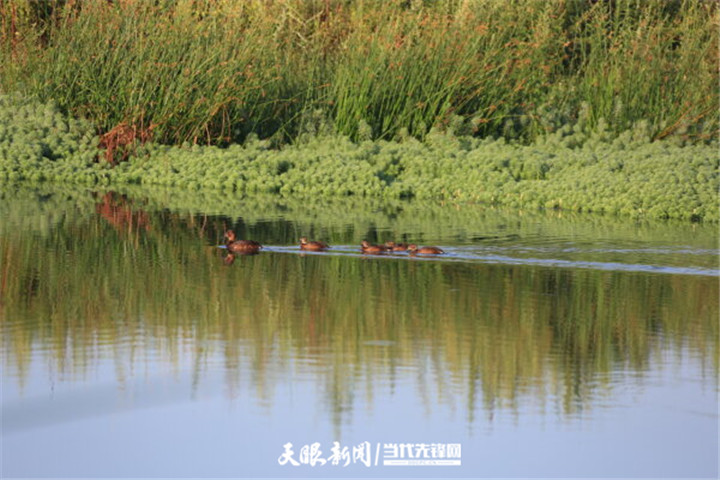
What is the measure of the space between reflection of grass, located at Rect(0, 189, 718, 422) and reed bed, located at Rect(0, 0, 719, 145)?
22.0ft

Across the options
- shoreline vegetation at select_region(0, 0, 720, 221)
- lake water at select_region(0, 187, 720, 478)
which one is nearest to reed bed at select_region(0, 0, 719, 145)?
shoreline vegetation at select_region(0, 0, 720, 221)

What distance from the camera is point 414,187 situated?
17.0m

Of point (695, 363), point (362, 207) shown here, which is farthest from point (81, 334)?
point (362, 207)

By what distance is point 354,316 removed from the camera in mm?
9133

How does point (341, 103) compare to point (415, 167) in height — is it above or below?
above

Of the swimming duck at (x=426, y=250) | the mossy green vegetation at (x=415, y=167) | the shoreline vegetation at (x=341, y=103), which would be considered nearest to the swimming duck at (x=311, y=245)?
the swimming duck at (x=426, y=250)

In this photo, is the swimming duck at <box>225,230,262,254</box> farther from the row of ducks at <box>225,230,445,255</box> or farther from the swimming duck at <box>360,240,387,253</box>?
the swimming duck at <box>360,240,387,253</box>

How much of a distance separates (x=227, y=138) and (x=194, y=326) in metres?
10.3

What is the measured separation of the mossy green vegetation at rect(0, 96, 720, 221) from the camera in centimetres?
1571

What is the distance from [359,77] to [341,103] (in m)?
0.45

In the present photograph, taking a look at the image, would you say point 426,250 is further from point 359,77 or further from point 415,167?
point 359,77

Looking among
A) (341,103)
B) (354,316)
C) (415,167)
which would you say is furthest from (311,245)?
(341,103)

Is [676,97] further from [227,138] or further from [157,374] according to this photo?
[157,374]

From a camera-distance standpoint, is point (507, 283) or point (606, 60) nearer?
point (507, 283)
